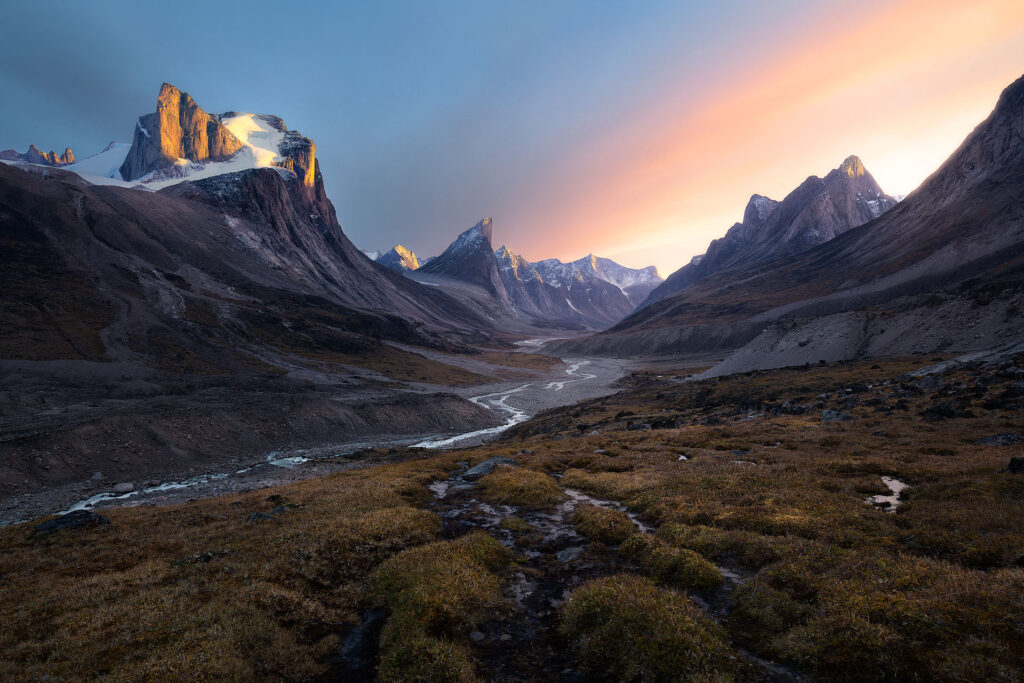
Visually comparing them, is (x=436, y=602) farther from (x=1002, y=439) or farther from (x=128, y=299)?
(x=128, y=299)

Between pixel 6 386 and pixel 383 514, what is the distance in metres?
92.4

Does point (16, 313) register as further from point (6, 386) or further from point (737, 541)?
point (737, 541)

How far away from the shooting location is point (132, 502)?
4003 centimetres

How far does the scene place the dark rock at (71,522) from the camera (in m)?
20.4

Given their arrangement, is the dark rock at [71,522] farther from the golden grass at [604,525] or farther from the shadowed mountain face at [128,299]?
the shadowed mountain face at [128,299]

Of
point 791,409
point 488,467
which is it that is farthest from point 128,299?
point 791,409

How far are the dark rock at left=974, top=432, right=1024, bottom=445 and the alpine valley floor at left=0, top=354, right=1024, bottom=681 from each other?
200 millimetres

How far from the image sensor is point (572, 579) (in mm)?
13781

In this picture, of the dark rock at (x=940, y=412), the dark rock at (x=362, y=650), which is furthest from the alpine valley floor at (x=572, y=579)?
the dark rock at (x=940, y=412)

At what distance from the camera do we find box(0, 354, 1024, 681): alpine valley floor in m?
8.77

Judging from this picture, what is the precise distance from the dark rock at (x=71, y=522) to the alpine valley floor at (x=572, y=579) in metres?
0.15

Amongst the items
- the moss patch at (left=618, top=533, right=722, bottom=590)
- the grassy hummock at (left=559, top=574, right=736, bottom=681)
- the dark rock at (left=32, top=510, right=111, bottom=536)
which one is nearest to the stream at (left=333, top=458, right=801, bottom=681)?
the moss patch at (left=618, top=533, right=722, bottom=590)

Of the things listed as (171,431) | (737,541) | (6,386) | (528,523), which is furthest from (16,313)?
(737,541)

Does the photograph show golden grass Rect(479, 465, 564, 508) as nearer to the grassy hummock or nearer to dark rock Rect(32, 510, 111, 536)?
the grassy hummock
